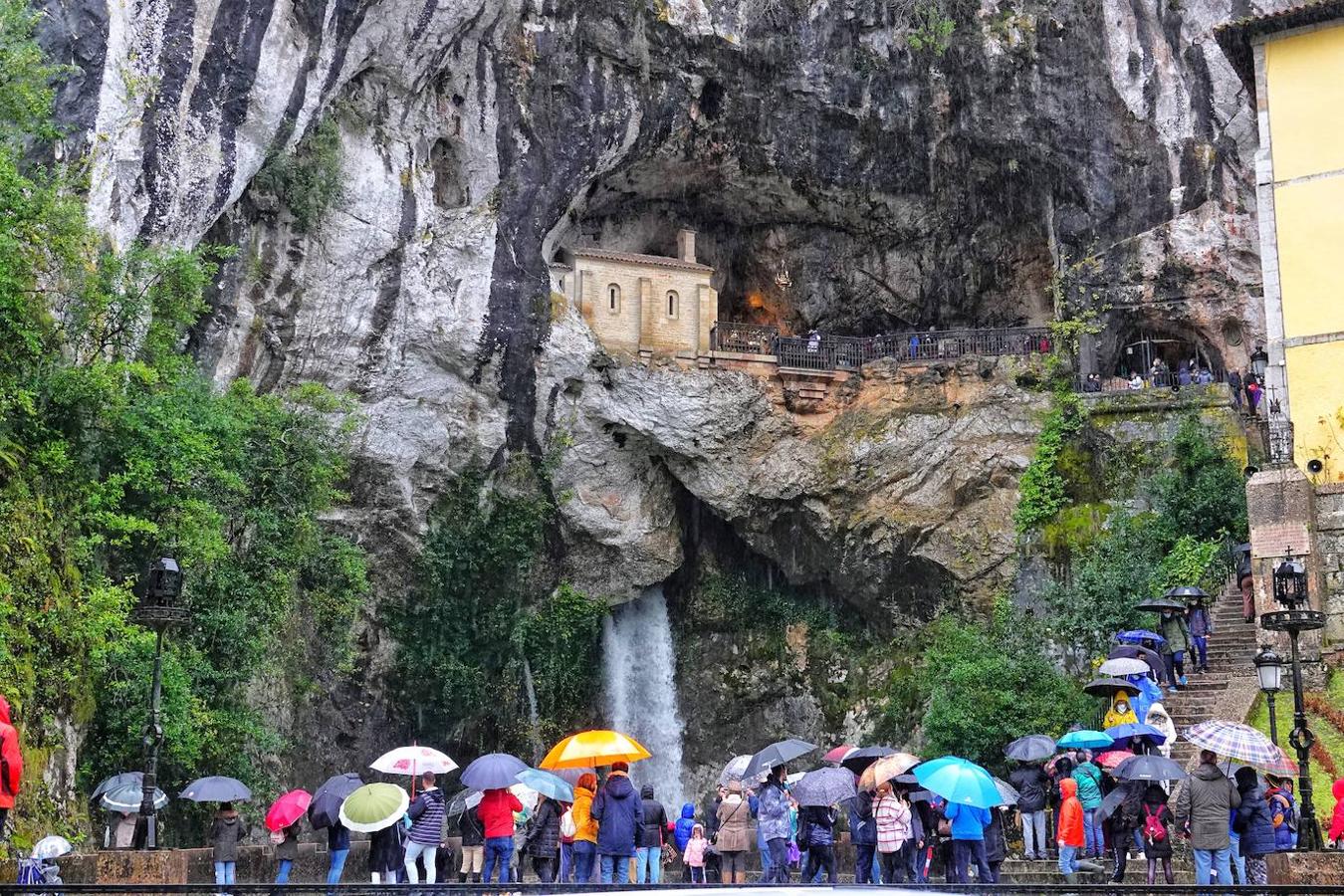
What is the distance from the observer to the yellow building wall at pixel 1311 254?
24.3 meters

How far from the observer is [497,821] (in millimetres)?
14578

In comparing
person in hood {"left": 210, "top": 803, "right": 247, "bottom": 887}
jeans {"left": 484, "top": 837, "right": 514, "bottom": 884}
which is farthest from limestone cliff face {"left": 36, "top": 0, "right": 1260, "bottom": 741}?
jeans {"left": 484, "top": 837, "right": 514, "bottom": 884}

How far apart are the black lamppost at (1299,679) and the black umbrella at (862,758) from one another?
3.97 metres

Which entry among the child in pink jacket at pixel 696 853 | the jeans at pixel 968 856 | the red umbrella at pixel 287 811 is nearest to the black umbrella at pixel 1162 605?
the child in pink jacket at pixel 696 853

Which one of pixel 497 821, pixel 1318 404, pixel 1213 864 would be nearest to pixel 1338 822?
pixel 1213 864

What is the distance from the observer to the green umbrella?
1418 centimetres

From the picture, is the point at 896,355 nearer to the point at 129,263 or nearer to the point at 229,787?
the point at 129,263

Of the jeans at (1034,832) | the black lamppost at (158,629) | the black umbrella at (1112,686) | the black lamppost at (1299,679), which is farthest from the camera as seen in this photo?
the black umbrella at (1112,686)

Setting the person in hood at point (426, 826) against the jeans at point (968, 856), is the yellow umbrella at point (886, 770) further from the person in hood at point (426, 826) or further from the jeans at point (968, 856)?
the person in hood at point (426, 826)

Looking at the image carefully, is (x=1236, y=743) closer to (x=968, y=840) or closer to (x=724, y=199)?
(x=968, y=840)

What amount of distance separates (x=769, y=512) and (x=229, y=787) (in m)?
17.8

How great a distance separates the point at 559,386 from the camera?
1253 inches

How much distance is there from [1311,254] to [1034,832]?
41.3 feet

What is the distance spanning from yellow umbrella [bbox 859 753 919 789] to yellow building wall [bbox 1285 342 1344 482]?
486 inches
